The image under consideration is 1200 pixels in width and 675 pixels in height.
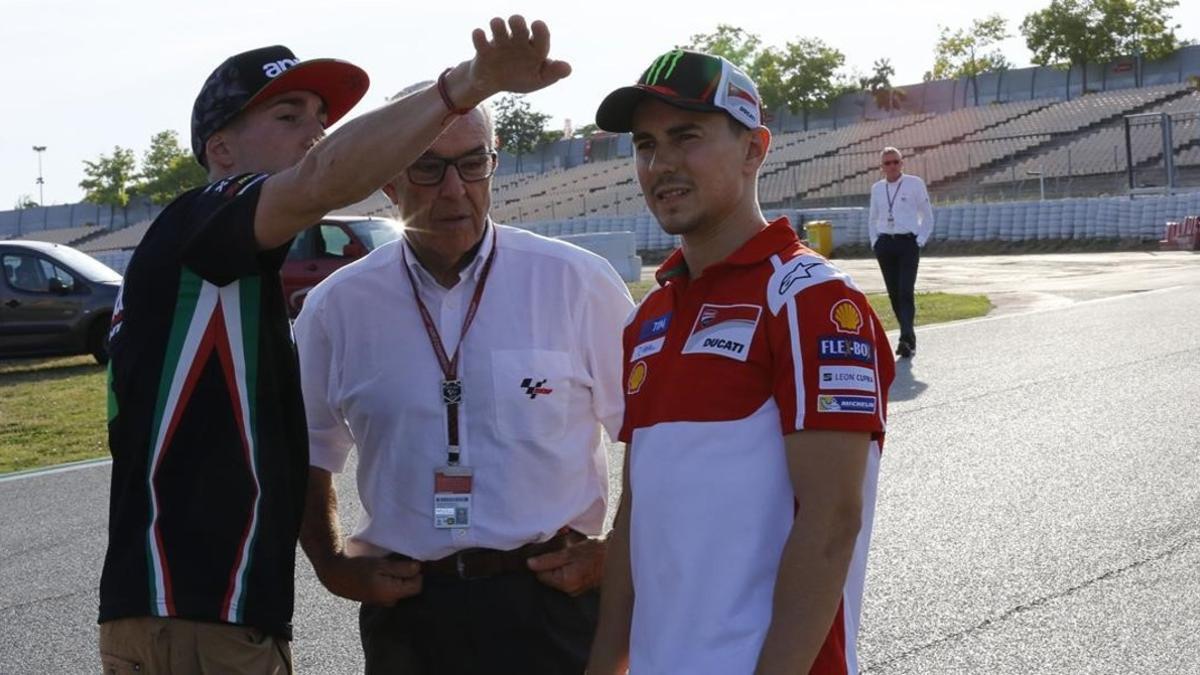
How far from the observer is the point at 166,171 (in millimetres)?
100000

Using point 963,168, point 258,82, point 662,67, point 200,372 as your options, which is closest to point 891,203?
point 662,67

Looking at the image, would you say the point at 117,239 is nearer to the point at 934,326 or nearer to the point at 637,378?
the point at 934,326

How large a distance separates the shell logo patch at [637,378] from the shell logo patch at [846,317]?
0.38 metres

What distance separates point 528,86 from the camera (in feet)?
7.83

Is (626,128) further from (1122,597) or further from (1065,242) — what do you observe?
(1065,242)

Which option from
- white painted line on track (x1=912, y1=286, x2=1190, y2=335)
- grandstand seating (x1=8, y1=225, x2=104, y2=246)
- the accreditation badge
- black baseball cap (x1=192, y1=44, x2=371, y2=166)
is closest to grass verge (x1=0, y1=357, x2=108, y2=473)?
white painted line on track (x1=912, y1=286, x2=1190, y2=335)

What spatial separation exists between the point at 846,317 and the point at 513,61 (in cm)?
65

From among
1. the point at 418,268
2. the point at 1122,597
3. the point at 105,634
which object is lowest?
the point at 1122,597

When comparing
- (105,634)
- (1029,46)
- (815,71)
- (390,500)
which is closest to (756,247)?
(390,500)

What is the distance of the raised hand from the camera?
7.55ft

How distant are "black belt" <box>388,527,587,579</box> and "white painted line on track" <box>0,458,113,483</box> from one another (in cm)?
762

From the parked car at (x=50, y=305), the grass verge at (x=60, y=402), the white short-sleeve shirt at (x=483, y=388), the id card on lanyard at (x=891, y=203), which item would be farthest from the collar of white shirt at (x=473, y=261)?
the parked car at (x=50, y=305)

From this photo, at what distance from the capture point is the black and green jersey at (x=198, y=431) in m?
2.52

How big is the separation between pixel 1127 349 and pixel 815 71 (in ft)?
247
